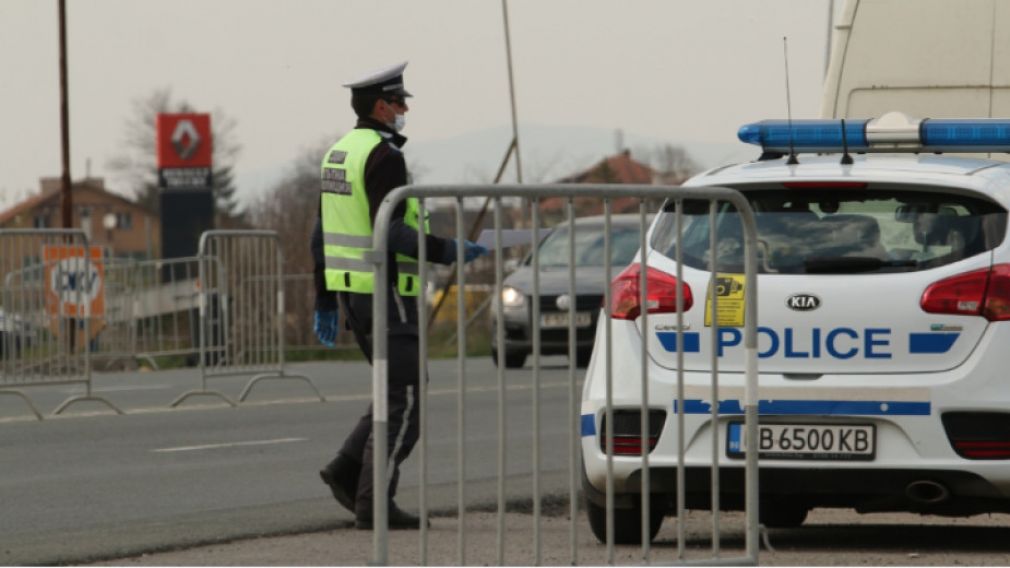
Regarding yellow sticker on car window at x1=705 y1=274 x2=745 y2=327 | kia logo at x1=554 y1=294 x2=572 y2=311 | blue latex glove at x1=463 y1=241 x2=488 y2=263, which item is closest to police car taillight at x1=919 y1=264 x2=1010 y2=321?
yellow sticker on car window at x1=705 y1=274 x2=745 y2=327

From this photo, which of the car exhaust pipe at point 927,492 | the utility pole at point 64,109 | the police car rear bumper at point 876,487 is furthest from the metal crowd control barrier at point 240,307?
the utility pole at point 64,109

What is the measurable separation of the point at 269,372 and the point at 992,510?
1167 cm

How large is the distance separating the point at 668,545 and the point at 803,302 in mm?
1242

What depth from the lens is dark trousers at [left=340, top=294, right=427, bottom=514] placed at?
696cm

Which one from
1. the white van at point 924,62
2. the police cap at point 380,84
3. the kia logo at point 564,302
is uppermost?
the white van at point 924,62

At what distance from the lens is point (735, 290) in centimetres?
700

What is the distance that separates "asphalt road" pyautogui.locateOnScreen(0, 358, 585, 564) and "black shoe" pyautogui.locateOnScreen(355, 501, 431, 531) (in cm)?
12

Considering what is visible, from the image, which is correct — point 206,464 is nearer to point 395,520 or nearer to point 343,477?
point 343,477

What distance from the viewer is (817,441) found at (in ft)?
25.0

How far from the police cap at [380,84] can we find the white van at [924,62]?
4283 mm

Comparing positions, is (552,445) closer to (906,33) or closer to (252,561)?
(252,561)

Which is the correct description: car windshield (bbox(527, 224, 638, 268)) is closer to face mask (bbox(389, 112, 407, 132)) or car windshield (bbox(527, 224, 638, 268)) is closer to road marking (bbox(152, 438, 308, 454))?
face mask (bbox(389, 112, 407, 132))

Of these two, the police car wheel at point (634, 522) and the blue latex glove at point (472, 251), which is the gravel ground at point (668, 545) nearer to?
the police car wheel at point (634, 522)

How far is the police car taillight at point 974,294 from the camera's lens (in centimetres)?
755
